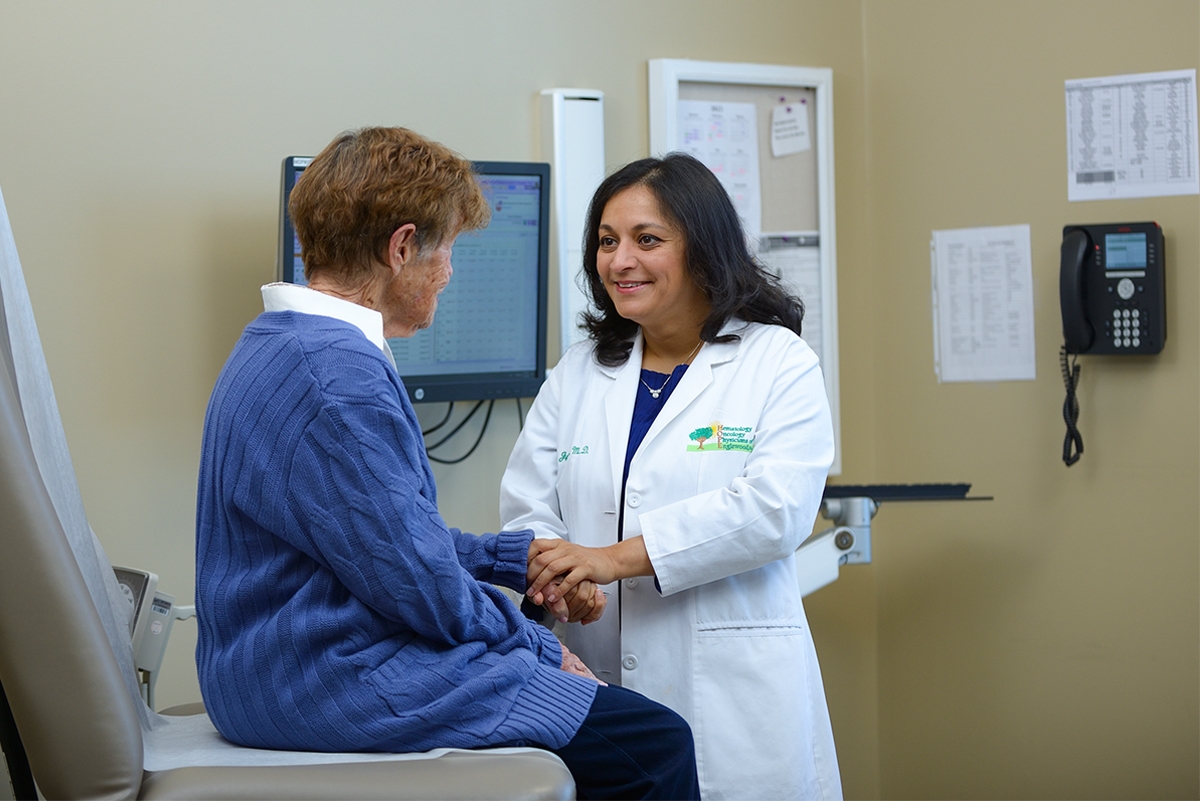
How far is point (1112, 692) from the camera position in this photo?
9.08 ft

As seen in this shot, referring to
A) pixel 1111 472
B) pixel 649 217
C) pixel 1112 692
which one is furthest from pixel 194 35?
pixel 1112 692

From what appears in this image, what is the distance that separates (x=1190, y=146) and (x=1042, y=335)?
546mm

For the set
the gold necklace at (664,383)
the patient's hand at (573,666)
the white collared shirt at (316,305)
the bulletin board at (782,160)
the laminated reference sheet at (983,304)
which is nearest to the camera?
the white collared shirt at (316,305)

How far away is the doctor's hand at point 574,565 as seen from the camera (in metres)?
1.81

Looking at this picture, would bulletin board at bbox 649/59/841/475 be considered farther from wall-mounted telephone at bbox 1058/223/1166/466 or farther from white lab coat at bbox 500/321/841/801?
white lab coat at bbox 500/321/841/801

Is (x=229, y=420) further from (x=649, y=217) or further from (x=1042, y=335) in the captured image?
(x=1042, y=335)

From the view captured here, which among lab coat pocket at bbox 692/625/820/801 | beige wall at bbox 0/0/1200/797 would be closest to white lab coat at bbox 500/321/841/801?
lab coat pocket at bbox 692/625/820/801

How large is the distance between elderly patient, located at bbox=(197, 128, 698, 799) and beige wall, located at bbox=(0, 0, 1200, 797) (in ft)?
3.49

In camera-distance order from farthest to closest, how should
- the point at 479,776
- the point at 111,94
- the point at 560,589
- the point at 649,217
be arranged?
the point at 111,94 → the point at 649,217 → the point at 560,589 → the point at 479,776

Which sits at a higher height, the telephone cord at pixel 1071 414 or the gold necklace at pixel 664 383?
the gold necklace at pixel 664 383

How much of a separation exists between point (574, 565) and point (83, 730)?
806 mm

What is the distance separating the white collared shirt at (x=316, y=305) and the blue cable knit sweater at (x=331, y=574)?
3 centimetres

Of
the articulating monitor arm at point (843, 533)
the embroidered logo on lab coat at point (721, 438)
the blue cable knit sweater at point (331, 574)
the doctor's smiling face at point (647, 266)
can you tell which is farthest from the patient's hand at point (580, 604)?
the articulating monitor arm at point (843, 533)

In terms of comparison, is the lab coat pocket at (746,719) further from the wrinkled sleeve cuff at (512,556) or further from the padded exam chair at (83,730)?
the padded exam chair at (83,730)
